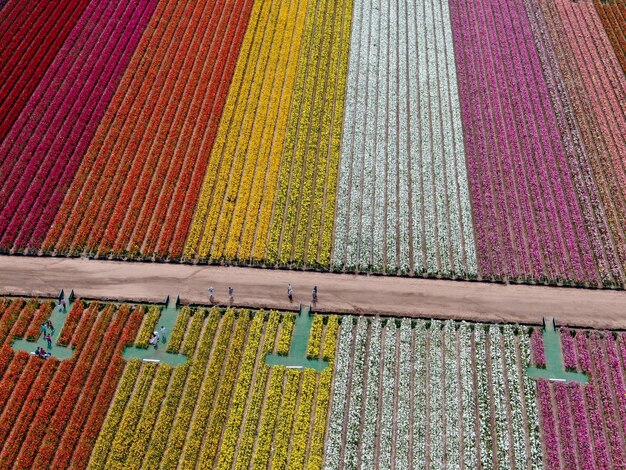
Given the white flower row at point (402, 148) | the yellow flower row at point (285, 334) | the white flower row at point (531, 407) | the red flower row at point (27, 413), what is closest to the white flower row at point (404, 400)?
the white flower row at point (402, 148)

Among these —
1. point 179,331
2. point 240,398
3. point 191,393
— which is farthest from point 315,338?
point 179,331

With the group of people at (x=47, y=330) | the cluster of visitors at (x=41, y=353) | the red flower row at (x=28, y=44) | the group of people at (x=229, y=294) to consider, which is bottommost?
the cluster of visitors at (x=41, y=353)

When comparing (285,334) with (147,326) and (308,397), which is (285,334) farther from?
(147,326)

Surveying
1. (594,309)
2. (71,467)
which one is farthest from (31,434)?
(594,309)

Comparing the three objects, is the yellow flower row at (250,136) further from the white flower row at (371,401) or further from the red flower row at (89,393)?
the white flower row at (371,401)

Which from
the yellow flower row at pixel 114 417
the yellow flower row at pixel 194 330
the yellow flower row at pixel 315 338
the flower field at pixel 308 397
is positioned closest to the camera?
the yellow flower row at pixel 114 417
